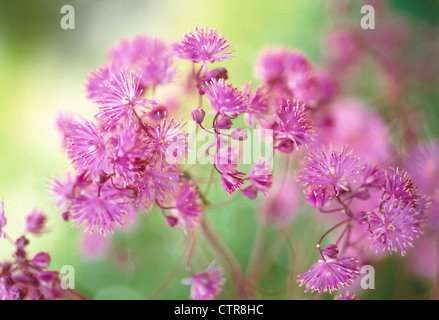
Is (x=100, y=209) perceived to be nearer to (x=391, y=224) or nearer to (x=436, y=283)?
(x=391, y=224)

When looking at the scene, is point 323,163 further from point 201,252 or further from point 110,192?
point 201,252

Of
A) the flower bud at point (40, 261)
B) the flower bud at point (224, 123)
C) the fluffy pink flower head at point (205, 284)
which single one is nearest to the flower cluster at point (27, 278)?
the flower bud at point (40, 261)

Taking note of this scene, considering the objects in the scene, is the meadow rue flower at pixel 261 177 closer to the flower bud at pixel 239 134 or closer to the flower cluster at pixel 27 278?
the flower bud at pixel 239 134

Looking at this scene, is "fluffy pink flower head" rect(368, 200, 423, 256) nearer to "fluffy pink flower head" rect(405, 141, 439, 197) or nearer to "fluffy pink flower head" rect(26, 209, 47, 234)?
"fluffy pink flower head" rect(405, 141, 439, 197)

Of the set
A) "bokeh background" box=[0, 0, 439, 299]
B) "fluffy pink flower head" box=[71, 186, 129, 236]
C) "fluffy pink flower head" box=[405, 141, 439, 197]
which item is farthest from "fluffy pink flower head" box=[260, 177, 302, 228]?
"fluffy pink flower head" box=[71, 186, 129, 236]

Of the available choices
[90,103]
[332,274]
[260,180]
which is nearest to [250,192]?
[260,180]

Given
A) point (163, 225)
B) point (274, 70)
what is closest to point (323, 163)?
point (274, 70)
